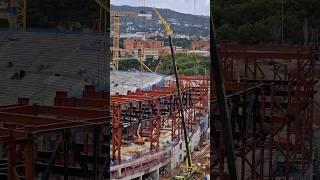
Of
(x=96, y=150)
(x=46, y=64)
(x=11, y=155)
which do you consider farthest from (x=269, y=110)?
(x=46, y=64)

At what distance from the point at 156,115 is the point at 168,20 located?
0.38m

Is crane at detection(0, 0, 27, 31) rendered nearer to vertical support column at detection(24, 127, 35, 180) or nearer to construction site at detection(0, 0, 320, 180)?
construction site at detection(0, 0, 320, 180)

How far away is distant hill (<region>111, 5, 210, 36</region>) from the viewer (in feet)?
4.15

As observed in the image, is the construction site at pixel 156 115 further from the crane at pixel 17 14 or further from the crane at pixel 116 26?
the crane at pixel 17 14

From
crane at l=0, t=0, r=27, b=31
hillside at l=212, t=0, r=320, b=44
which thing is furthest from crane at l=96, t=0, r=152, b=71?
crane at l=0, t=0, r=27, b=31

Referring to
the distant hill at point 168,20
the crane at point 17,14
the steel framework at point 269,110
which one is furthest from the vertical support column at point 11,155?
the crane at point 17,14

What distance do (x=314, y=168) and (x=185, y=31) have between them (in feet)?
3.44

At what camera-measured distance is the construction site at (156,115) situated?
1309 mm

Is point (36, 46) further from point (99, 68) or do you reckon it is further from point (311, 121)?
point (311, 121)

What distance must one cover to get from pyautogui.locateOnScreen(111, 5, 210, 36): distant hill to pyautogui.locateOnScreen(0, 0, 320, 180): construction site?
2 centimetres

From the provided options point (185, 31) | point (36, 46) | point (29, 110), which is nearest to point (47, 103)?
point (29, 110)

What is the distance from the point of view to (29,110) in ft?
6.92

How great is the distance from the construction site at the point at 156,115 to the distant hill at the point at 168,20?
18 mm

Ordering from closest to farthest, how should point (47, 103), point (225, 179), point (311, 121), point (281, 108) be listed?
point (225, 179) → point (281, 108) → point (311, 121) → point (47, 103)
